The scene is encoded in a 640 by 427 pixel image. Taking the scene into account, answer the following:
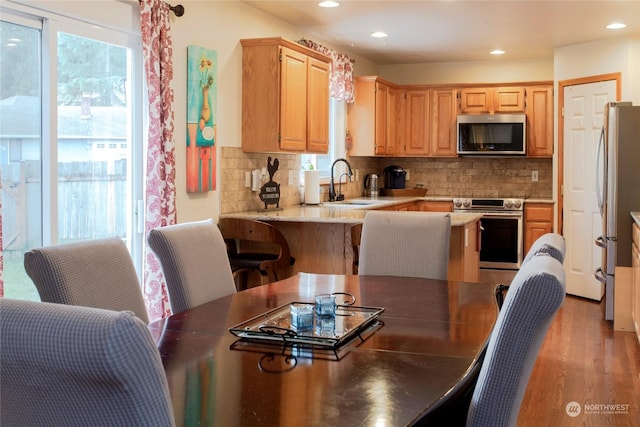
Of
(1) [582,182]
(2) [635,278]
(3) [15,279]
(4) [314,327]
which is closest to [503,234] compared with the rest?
(1) [582,182]

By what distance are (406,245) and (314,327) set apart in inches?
51.5

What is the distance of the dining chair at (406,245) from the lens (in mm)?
3184

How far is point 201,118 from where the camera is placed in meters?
4.54

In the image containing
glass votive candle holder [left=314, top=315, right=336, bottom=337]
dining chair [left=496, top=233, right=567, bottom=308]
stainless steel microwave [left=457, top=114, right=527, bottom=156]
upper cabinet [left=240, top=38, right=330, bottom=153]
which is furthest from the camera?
stainless steel microwave [left=457, top=114, right=527, bottom=156]

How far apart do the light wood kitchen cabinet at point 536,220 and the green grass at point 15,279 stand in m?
5.44


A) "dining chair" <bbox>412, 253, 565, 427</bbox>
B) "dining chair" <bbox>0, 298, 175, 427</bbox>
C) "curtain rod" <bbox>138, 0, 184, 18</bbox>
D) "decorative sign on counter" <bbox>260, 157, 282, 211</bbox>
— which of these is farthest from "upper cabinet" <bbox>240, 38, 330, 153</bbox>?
"dining chair" <bbox>0, 298, 175, 427</bbox>

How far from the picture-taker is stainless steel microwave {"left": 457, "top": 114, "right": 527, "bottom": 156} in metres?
7.54

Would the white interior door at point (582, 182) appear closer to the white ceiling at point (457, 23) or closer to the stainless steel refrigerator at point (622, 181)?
the white ceiling at point (457, 23)

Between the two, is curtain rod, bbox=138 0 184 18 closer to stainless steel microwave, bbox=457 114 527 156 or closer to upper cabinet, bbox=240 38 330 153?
upper cabinet, bbox=240 38 330 153

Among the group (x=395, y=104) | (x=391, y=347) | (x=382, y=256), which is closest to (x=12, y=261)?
(x=382, y=256)

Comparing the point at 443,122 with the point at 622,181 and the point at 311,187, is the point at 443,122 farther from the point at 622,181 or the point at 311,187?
the point at 622,181

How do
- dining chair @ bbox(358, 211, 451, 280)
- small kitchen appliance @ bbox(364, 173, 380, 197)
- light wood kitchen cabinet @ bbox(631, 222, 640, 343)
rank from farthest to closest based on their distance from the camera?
small kitchen appliance @ bbox(364, 173, 380, 197) → light wood kitchen cabinet @ bbox(631, 222, 640, 343) → dining chair @ bbox(358, 211, 451, 280)

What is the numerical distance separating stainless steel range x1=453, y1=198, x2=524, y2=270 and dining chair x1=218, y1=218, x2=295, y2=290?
3379 millimetres

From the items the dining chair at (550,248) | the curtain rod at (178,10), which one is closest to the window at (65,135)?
the curtain rod at (178,10)
